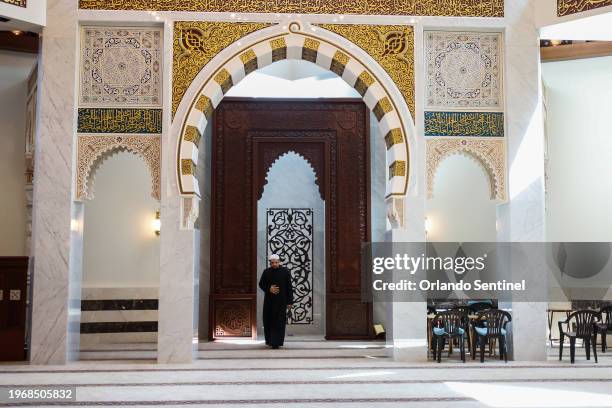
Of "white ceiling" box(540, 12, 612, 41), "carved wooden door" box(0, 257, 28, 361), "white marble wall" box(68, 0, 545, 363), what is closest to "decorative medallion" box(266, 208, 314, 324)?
"white marble wall" box(68, 0, 545, 363)

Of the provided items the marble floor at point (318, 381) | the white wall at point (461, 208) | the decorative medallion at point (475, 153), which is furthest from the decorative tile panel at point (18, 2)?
the white wall at point (461, 208)

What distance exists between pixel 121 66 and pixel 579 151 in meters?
4.37

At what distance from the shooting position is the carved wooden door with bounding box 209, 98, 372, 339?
23.0 ft

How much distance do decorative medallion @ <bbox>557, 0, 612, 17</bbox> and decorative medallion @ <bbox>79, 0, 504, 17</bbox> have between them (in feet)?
1.40

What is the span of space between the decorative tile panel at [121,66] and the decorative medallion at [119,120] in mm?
57

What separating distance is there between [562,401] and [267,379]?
5.64 feet

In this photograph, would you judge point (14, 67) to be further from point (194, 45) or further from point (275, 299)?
point (275, 299)

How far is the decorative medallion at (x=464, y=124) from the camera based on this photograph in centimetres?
542

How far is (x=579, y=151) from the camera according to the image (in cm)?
695

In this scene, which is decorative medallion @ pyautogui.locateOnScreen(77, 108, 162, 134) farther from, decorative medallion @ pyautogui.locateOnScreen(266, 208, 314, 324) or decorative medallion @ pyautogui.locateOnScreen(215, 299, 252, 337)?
decorative medallion @ pyautogui.locateOnScreen(266, 208, 314, 324)

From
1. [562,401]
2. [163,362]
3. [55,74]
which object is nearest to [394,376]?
[562,401]

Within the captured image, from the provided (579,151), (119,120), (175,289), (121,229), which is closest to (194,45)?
(119,120)

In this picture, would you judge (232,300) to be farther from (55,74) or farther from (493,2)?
(493,2)

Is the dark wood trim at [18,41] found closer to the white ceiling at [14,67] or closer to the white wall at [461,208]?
the white ceiling at [14,67]
